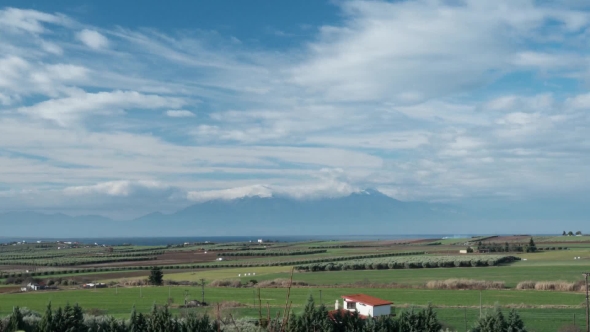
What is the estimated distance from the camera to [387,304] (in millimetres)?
40031

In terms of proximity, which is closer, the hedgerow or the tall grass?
the tall grass

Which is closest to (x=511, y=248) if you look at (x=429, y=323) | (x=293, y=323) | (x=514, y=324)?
(x=514, y=324)

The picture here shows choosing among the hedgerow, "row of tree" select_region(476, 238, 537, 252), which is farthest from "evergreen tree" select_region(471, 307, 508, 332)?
"row of tree" select_region(476, 238, 537, 252)

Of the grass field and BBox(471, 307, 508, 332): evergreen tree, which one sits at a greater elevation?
BBox(471, 307, 508, 332): evergreen tree

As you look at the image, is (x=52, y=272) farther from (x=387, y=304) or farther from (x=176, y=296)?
(x=387, y=304)

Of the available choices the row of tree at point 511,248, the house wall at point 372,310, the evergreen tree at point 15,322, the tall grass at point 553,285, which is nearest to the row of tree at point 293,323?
the evergreen tree at point 15,322

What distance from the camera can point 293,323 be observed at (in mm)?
28500

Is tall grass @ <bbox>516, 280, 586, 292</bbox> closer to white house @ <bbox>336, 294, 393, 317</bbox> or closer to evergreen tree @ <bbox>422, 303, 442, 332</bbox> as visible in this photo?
white house @ <bbox>336, 294, 393, 317</bbox>

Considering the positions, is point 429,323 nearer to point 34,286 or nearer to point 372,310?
point 372,310

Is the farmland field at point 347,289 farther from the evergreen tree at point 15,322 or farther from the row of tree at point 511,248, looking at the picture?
the evergreen tree at point 15,322

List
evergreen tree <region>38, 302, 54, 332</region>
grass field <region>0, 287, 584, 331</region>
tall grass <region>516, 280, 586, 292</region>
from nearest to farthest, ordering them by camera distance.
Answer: evergreen tree <region>38, 302, 54, 332</region>
grass field <region>0, 287, 584, 331</region>
tall grass <region>516, 280, 586, 292</region>

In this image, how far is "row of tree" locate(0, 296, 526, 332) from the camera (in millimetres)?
28312

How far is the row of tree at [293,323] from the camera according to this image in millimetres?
28312

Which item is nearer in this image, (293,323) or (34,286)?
(293,323)
